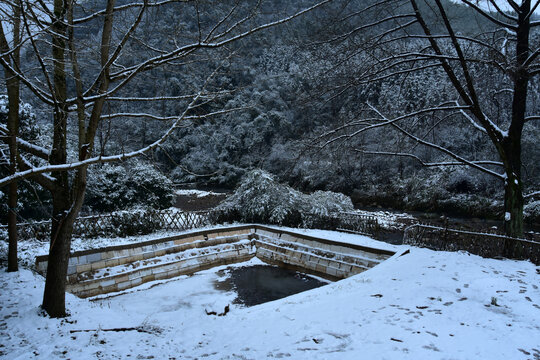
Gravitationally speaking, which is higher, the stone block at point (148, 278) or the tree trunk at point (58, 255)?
the tree trunk at point (58, 255)

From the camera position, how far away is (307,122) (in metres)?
28.8

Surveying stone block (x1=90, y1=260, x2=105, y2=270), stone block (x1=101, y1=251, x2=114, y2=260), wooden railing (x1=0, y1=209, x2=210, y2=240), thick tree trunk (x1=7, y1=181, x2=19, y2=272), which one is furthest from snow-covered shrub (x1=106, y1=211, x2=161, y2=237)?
thick tree trunk (x1=7, y1=181, x2=19, y2=272)

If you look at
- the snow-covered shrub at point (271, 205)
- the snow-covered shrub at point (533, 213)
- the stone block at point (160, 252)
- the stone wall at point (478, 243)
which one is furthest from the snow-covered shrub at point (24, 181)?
the snow-covered shrub at point (533, 213)

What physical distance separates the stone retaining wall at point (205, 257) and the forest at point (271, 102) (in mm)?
2161

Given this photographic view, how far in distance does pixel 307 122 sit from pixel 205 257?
2062 cm

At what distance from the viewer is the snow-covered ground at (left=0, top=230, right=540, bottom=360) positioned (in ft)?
11.8

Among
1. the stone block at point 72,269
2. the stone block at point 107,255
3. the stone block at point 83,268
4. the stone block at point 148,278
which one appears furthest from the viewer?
the stone block at point 148,278

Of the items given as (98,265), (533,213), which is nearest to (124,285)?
(98,265)

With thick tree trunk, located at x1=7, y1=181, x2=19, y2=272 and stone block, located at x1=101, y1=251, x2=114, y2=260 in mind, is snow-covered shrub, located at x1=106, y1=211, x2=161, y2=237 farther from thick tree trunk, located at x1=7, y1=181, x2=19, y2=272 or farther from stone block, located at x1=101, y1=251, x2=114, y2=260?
thick tree trunk, located at x1=7, y1=181, x2=19, y2=272

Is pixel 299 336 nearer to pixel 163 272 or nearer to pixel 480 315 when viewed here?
pixel 480 315

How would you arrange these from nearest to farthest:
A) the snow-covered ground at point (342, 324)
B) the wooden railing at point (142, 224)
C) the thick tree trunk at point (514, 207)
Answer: the snow-covered ground at point (342, 324) < the thick tree trunk at point (514, 207) < the wooden railing at point (142, 224)

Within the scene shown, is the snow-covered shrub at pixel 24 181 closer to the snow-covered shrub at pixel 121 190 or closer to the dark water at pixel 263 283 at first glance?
the snow-covered shrub at pixel 121 190

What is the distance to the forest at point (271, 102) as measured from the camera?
411cm

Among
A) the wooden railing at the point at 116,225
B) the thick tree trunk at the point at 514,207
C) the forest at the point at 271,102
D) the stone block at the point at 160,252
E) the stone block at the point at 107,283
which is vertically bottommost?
the stone block at the point at 107,283
